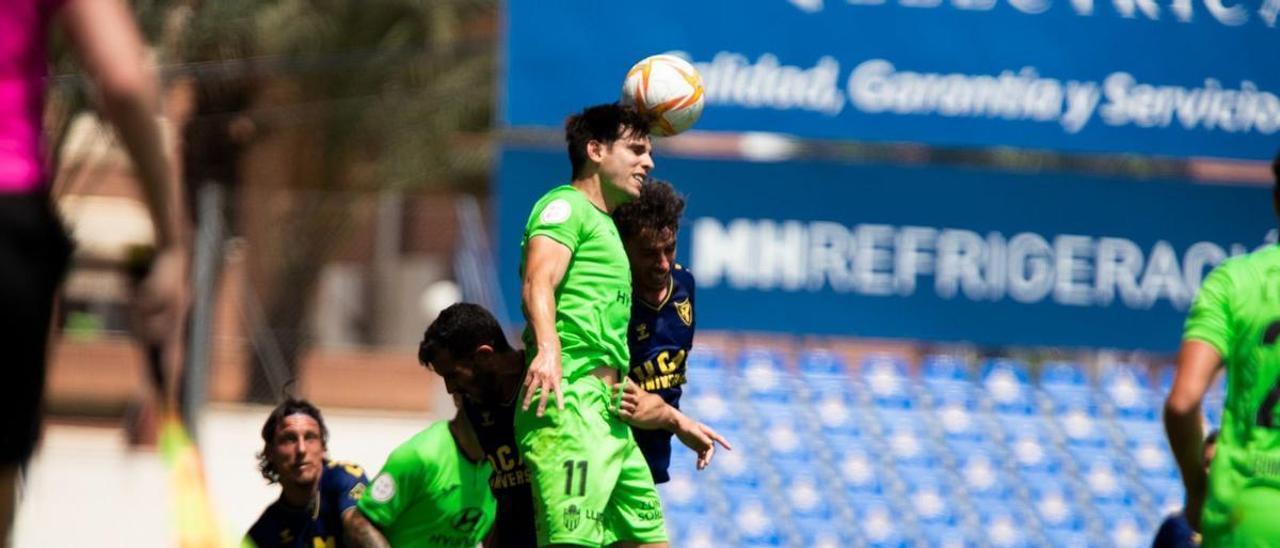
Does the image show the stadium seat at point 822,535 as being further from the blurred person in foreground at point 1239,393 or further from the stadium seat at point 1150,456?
the blurred person in foreground at point 1239,393

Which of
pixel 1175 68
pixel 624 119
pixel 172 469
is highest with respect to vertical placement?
pixel 1175 68

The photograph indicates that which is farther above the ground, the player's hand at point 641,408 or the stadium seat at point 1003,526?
the player's hand at point 641,408

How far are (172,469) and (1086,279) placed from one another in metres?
10.8

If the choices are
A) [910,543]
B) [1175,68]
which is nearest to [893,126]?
[1175,68]

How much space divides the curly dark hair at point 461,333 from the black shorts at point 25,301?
10.3 feet

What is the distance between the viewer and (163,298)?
311 cm

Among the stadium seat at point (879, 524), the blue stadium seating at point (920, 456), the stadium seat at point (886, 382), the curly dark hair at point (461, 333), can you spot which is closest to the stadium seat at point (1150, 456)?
the blue stadium seating at point (920, 456)

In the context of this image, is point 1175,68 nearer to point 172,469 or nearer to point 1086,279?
point 1086,279

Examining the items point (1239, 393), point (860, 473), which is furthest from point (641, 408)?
point (860, 473)

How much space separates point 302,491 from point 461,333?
1.08 meters

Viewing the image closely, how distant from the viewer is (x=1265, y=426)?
4.66m

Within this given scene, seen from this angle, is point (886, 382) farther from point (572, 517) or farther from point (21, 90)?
point (21, 90)

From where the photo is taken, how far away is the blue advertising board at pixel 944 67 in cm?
1271

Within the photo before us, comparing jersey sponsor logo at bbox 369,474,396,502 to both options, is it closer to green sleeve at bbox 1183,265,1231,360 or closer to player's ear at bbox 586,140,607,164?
player's ear at bbox 586,140,607,164
